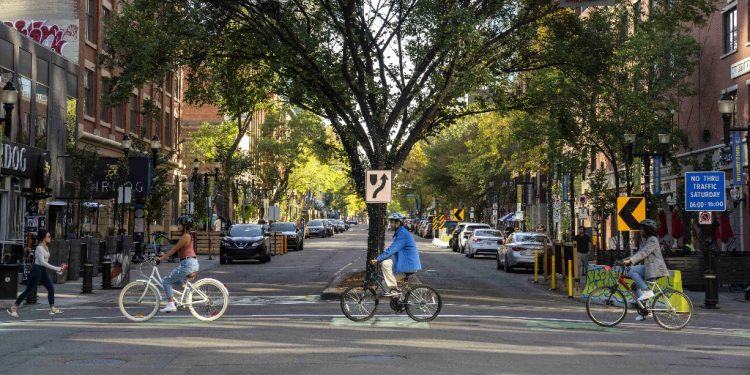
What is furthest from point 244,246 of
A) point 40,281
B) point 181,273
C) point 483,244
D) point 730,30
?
point 181,273

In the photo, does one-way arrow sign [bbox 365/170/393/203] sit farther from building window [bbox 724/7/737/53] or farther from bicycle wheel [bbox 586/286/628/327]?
building window [bbox 724/7/737/53]

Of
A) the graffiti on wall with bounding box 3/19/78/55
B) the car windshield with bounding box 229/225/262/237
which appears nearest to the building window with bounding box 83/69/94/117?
the graffiti on wall with bounding box 3/19/78/55

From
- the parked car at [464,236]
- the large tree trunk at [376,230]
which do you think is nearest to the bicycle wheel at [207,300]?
the large tree trunk at [376,230]

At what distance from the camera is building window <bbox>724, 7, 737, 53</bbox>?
120 feet

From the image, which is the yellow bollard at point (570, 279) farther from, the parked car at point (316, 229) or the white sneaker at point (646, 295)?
the parked car at point (316, 229)

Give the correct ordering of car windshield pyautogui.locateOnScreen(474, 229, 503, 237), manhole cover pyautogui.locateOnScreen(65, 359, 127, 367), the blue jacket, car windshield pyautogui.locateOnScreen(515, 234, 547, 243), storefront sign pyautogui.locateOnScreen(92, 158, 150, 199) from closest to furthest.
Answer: manhole cover pyautogui.locateOnScreen(65, 359, 127, 367), the blue jacket, storefront sign pyautogui.locateOnScreen(92, 158, 150, 199), car windshield pyautogui.locateOnScreen(515, 234, 547, 243), car windshield pyautogui.locateOnScreen(474, 229, 503, 237)

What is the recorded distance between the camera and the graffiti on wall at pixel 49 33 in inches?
1398

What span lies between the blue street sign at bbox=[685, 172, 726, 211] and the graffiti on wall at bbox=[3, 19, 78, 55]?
916 inches

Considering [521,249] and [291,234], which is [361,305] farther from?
[291,234]

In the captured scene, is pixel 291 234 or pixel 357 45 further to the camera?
pixel 291 234

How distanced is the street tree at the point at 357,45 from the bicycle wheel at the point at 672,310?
28.5 ft

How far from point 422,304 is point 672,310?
410 centimetres

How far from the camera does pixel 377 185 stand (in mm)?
23078

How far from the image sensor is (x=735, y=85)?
3634 centimetres
